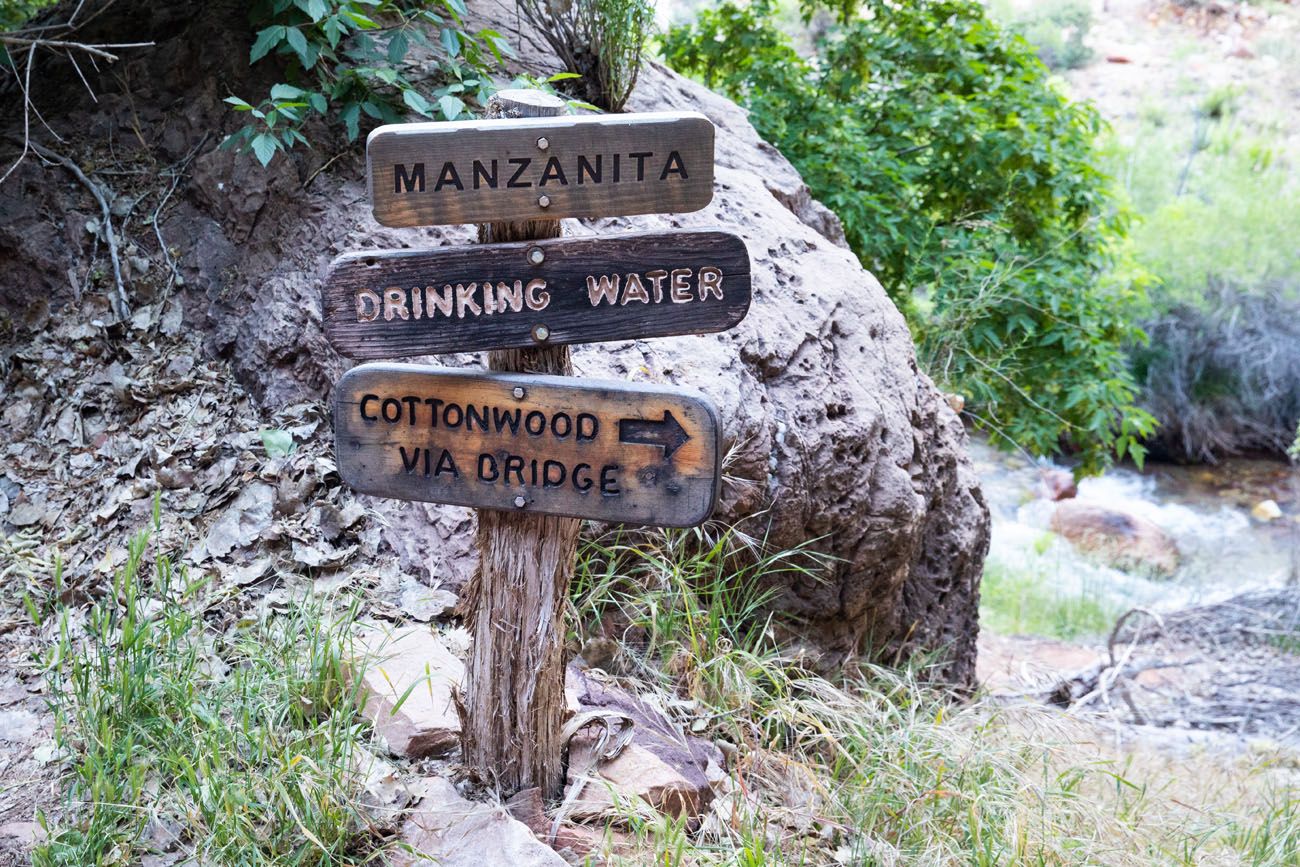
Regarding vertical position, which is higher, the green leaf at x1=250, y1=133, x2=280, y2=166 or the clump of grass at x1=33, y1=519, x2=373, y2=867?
the green leaf at x1=250, y1=133, x2=280, y2=166

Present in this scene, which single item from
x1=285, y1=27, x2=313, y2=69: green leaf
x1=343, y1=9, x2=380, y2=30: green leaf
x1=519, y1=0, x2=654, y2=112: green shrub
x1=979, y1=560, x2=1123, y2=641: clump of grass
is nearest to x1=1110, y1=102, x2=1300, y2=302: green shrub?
x1=979, y1=560, x2=1123, y2=641: clump of grass

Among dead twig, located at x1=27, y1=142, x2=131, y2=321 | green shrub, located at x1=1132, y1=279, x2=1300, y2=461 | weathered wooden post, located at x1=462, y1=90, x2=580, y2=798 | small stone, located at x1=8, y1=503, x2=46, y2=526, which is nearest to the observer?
weathered wooden post, located at x1=462, y1=90, x2=580, y2=798

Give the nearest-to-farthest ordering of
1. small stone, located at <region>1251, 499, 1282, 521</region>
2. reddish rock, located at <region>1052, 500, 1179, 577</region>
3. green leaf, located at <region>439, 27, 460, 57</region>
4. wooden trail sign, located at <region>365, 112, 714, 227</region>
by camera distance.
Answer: wooden trail sign, located at <region>365, 112, 714, 227</region>
green leaf, located at <region>439, 27, 460, 57</region>
reddish rock, located at <region>1052, 500, 1179, 577</region>
small stone, located at <region>1251, 499, 1282, 521</region>

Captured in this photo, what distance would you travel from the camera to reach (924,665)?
368 cm

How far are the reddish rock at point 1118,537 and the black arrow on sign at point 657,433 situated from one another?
9041mm

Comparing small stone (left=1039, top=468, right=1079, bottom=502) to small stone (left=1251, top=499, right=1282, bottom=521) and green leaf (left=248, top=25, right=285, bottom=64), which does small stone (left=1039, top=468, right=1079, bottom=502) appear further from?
green leaf (left=248, top=25, right=285, bottom=64)

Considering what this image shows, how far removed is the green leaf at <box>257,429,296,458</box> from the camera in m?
3.19

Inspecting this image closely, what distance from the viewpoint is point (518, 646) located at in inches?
89.7

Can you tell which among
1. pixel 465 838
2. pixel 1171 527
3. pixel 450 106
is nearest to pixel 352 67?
pixel 450 106

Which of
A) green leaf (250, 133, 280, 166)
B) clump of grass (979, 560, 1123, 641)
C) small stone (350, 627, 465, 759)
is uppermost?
green leaf (250, 133, 280, 166)

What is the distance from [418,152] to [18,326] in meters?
2.23

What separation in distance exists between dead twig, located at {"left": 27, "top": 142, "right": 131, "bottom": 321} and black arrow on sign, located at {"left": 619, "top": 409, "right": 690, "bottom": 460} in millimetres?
2257

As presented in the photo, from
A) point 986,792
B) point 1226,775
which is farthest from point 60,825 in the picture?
point 1226,775

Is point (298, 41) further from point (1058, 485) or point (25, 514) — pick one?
point (1058, 485)
